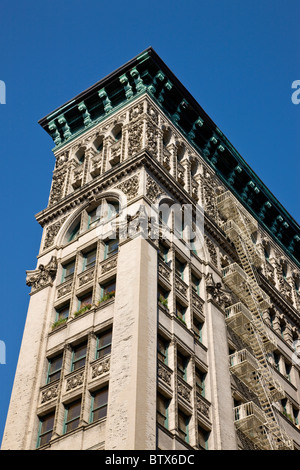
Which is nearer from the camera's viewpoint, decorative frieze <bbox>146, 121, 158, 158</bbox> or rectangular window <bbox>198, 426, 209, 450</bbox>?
rectangular window <bbox>198, 426, 209, 450</bbox>

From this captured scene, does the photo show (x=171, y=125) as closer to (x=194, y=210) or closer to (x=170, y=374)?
(x=194, y=210)

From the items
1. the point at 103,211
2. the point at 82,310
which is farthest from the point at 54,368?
the point at 103,211

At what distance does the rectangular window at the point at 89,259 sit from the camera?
1759 inches

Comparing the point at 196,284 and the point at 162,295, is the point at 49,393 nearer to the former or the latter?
the point at 162,295

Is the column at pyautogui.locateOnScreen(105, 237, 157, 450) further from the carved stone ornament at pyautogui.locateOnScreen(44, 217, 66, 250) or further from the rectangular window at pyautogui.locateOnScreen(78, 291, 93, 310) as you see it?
the carved stone ornament at pyautogui.locateOnScreen(44, 217, 66, 250)

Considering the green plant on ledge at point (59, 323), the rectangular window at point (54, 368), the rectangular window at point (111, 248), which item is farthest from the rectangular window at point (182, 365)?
the rectangular window at point (111, 248)

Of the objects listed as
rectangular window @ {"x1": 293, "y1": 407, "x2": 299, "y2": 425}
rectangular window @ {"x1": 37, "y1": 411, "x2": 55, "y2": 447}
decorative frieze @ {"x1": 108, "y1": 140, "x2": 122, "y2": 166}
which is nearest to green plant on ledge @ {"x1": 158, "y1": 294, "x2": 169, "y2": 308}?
rectangular window @ {"x1": 37, "y1": 411, "x2": 55, "y2": 447}

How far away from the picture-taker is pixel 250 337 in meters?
46.5

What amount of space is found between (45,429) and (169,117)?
25179 millimetres

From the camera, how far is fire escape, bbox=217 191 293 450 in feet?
133

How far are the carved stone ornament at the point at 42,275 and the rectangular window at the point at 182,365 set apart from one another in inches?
360

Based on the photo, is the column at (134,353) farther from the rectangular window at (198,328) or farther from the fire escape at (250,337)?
the fire escape at (250,337)

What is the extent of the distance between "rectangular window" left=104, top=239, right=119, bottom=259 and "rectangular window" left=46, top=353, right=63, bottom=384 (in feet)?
20.7
